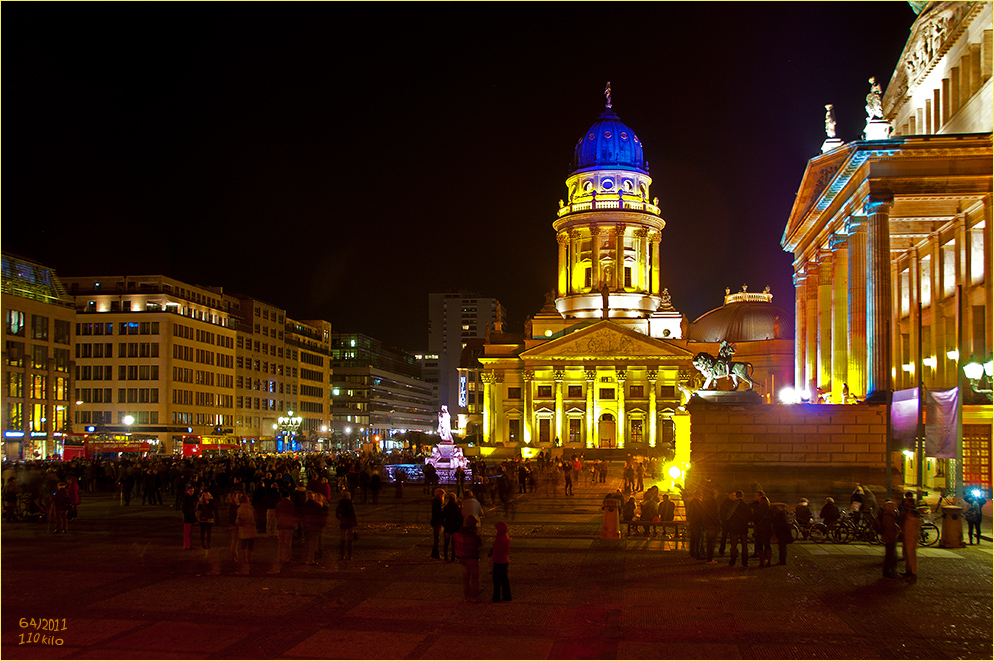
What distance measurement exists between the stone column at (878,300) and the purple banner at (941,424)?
508cm

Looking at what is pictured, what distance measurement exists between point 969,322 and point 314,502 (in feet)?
109

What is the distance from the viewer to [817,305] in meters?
48.9

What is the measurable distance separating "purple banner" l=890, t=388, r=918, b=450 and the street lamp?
80.5m

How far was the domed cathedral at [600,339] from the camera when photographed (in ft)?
314

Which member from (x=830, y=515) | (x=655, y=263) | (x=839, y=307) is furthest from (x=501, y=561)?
(x=655, y=263)

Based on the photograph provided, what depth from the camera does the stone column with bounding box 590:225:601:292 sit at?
103312 mm

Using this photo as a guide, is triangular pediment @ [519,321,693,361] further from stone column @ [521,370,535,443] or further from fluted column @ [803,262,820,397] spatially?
fluted column @ [803,262,820,397]

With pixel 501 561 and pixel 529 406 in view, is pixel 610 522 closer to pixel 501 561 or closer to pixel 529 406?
pixel 501 561

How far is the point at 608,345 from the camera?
9550cm

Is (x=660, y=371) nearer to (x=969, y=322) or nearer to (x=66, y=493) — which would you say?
(x=969, y=322)

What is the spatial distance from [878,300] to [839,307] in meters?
8.43

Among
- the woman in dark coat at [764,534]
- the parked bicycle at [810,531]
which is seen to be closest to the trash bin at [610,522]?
the parked bicycle at [810,531]

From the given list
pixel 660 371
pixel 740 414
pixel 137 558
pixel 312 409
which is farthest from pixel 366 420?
pixel 137 558

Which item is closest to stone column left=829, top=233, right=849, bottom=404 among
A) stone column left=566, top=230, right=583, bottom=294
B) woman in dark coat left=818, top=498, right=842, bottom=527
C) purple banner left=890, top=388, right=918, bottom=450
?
purple banner left=890, top=388, right=918, bottom=450
